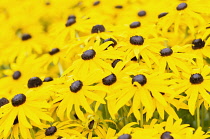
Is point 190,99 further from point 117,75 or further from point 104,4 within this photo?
point 104,4

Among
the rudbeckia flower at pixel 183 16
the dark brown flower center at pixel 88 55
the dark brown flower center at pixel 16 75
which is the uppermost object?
the rudbeckia flower at pixel 183 16

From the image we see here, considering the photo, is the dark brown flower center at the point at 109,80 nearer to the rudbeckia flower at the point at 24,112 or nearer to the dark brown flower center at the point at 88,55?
the dark brown flower center at the point at 88,55

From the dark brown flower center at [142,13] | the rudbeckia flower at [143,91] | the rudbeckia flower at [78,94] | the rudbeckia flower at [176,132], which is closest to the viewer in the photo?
the rudbeckia flower at [176,132]

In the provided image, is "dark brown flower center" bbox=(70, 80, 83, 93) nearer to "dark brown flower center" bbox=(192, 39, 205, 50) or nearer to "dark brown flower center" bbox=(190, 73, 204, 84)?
"dark brown flower center" bbox=(190, 73, 204, 84)

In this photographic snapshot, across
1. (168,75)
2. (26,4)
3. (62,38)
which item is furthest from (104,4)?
(168,75)

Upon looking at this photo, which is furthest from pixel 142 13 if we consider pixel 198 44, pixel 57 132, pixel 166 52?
pixel 57 132

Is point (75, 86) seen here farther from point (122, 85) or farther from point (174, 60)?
point (174, 60)

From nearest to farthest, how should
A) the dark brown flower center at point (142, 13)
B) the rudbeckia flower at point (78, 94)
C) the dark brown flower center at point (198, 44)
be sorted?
the rudbeckia flower at point (78, 94) → the dark brown flower center at point (198, 44) → the dark brown flower center at point (142, 13)

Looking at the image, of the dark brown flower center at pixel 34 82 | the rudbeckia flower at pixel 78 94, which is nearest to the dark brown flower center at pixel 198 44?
the rudbeckia flower at pixel 78 94
